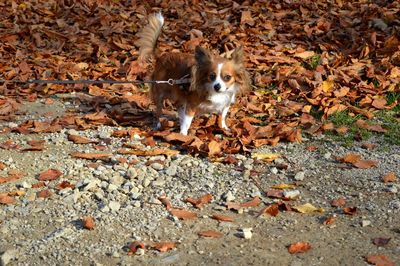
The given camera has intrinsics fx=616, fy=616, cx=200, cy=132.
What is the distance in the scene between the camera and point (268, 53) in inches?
305

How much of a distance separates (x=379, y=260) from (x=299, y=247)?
0.46m

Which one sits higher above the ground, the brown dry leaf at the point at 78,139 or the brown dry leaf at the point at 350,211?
the brown dry leaf at the point at 350,211

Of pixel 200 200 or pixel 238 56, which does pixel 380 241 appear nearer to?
pixel 200 200

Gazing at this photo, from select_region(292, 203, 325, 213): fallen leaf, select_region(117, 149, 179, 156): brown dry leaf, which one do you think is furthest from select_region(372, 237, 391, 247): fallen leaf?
select_region(117, 149, 179, 156): brown dry leaf

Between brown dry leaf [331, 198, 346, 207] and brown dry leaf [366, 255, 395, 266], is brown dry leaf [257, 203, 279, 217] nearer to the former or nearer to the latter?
brown dry leaf [331, 198, 346, 207]

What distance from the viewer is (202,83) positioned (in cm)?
557

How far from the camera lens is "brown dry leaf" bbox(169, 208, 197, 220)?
410cm

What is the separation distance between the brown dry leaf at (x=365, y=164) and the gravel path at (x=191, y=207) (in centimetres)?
5

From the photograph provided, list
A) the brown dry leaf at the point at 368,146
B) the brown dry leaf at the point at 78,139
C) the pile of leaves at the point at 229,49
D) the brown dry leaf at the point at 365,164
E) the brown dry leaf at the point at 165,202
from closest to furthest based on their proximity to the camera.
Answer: the brown dry leaf at the point at 165,202
the brown dry leaf at the point at 365,164
the brown dry leaf at the point at 368,146
the brown dry leaf at the point at 78,139
the pile of leaves at the point at 229,49

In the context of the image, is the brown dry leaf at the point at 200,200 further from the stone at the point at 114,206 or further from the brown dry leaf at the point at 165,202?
the stone at the point at 114,206

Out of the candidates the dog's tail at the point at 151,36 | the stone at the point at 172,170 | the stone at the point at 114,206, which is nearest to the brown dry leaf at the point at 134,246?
the stone at the point at 114,206

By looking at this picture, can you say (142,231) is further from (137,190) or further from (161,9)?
(161,9)

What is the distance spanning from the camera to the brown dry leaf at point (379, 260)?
3512 mm

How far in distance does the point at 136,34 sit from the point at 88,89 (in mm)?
1901
